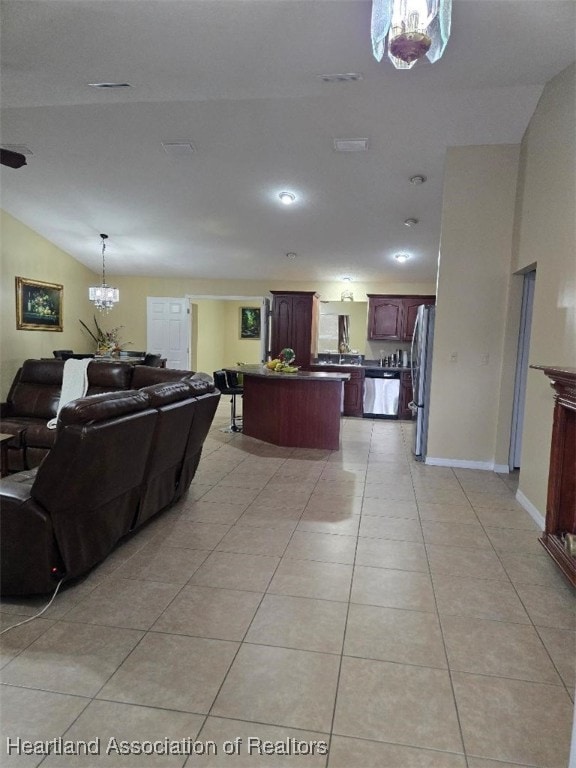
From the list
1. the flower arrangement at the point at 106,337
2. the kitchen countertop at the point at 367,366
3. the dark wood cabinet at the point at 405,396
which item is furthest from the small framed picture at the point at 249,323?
the dark wood cabinet at the point at 405,396

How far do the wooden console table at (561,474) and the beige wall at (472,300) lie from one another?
2.06m

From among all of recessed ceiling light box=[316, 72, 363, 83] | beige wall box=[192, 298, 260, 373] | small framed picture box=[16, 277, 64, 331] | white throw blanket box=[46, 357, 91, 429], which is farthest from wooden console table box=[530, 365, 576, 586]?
beige wall box=[192, 298, 260, 373]

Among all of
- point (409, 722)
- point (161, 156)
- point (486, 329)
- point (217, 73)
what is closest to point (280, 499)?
point (409, 722)

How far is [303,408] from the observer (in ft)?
17.4

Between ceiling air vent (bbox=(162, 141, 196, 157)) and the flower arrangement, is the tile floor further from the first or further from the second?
the flower arrangement

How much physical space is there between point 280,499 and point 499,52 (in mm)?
3550

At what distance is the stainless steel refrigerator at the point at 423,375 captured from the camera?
4.71 m

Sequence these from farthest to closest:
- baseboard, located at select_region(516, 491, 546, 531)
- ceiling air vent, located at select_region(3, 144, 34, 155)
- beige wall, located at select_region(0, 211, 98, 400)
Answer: beige wall, located at select_region(0, 211, 98, 400) → ceiling air vent, located at select_region(3, 144, 34, 155) → baseboard, located at select_region(516, 491, 546, 531)

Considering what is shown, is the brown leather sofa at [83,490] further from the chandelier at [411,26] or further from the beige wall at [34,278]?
the beige wall at [34,278]

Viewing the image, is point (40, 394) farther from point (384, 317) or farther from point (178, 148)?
point (384, 317)

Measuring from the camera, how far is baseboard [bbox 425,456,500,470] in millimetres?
4637

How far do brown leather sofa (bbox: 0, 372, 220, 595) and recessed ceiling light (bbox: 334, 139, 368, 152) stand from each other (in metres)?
3.16

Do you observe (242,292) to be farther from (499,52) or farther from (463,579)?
(463,579)

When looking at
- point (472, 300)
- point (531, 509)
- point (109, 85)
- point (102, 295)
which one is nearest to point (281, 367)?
point (472, 300)
